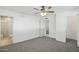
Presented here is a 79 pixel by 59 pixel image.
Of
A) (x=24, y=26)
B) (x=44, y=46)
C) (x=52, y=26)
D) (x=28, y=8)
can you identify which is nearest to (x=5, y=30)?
(x=24, y=26)

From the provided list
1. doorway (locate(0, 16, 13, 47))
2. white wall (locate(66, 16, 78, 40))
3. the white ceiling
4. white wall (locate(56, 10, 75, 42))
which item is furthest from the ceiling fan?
doorway (locate(0, 16, 13, 47))

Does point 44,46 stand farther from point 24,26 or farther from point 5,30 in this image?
point 5,30

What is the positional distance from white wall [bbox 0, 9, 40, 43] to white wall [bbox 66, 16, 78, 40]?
595mm

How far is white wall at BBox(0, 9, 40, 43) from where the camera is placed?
1.58m

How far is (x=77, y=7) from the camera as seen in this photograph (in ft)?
5.06

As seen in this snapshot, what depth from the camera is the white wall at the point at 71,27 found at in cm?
155

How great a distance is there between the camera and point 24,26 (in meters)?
1.67

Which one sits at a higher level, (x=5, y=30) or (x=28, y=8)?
(x=28, y=8)

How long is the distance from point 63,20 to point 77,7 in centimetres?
35

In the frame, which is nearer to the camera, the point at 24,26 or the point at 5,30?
the point at 5,30

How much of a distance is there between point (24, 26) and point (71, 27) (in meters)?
0.92

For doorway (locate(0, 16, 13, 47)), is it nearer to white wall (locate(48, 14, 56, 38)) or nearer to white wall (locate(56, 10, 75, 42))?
white wall (locate(48, 14, 56, 38))
